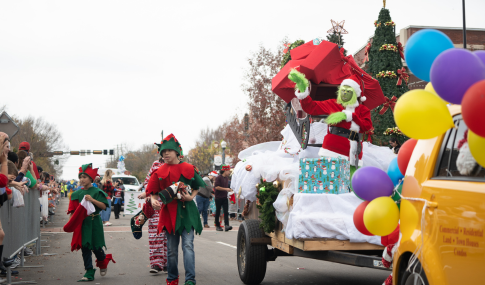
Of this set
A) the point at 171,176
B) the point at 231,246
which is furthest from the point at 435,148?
the point at 231,246

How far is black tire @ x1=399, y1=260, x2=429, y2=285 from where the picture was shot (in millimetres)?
3200

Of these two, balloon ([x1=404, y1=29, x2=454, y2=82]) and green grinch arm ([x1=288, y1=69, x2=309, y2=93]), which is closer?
balloon ([x1=404, y1=29, x2=454, y2=82])

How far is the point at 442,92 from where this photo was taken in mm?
2889

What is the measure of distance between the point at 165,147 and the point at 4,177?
1933 millimetres

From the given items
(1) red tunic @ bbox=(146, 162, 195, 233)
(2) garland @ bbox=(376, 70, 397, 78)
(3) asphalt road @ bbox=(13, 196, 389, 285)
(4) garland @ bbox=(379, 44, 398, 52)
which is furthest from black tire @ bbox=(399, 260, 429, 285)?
(4) garland @ bbox=(379, 44, 398, 52)

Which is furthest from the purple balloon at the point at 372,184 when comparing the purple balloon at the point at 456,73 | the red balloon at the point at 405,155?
the purple balloon at the point at 456,73

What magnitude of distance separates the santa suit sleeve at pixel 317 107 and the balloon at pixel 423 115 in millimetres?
4094

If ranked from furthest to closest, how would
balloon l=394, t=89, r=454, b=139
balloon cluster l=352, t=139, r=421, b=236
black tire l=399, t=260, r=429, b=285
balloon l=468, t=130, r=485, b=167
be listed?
balloon cluster l=352, t=139, r=421, b=236
black tire l=399, t=260, r=429, b=285
balloon l=394, t=89, r=454, b=139
balloon l=468, t=130, r=485, b=167

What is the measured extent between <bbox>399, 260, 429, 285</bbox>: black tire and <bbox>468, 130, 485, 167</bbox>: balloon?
0.84 meters

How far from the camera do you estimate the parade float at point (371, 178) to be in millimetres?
2836

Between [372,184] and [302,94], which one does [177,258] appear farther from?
[372,184]

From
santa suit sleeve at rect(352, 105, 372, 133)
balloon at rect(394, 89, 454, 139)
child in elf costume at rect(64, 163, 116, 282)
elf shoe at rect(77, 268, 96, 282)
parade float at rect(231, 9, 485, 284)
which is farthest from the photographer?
child in elf costume at rect(64, 163, 116, 282)

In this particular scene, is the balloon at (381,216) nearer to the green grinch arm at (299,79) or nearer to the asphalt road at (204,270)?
the green grinch arm at (299,79)

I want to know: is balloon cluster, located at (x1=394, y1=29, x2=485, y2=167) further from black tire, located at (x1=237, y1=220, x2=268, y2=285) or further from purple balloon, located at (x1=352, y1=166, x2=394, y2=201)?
black tire, located at (x1=237, y1=220, x2=268, y2=285)
